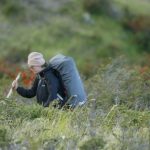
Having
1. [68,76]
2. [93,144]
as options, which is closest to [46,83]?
[68,76]

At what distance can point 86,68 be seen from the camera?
2522cm

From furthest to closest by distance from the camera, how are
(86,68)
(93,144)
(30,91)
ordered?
1. (86,68)
2. (30,91)
3. (93,144)

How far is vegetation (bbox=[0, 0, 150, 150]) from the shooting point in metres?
8.46

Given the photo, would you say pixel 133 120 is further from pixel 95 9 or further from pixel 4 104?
pixel 95 9

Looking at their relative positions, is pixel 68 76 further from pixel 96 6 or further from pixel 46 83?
pixel 96 6

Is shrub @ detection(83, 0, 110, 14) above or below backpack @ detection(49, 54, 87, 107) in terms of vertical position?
below

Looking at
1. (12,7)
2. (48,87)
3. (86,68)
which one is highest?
(48,87)

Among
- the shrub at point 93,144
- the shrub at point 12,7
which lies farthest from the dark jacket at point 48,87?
the shrub at point 12,7

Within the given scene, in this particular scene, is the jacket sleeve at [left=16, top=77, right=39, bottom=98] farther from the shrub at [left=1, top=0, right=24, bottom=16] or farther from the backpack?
the shrub at [left=1, top=0, right=24, bottom=16]

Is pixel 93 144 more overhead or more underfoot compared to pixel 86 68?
more overhead

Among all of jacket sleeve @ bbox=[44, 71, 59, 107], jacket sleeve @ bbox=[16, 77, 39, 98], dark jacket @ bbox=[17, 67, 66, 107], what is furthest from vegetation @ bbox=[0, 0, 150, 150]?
jacket sleeve @ bbox=[44, 71, 59, 107]

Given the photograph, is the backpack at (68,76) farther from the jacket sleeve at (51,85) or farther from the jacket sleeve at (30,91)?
the jacket sleeve at (30,91)

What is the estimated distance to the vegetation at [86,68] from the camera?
333 inches

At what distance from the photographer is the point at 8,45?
29812mm
